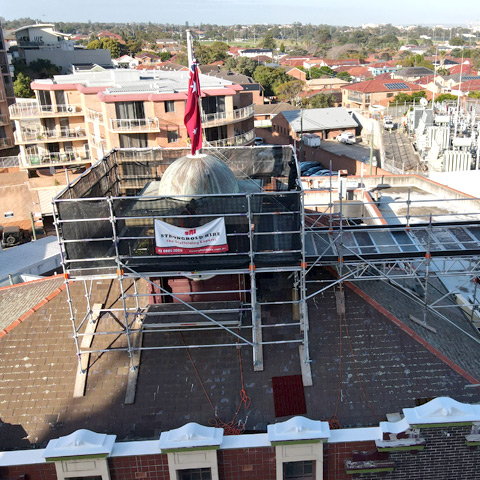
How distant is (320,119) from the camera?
76438 millimetres

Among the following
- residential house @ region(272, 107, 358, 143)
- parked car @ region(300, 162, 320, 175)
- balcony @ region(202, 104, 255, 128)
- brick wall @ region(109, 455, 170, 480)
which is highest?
balcony @ region(202, 104, 255, 128)

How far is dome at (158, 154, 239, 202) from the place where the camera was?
1695 cm

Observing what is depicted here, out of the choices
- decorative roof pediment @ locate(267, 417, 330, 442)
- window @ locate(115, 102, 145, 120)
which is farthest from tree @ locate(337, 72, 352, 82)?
decorative roof pediment @ locate(267, 417, 330, 442)

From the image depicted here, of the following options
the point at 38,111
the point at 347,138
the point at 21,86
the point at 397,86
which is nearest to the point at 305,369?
the point at 38,111

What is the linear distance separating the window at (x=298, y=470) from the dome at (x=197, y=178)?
842 cm

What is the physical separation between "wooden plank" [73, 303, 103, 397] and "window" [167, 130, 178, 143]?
30.7 m

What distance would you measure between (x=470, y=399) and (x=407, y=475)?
3.29 meters

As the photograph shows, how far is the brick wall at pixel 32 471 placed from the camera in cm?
1281

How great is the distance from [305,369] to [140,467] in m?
5.52

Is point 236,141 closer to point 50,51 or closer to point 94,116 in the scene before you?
point 94,116

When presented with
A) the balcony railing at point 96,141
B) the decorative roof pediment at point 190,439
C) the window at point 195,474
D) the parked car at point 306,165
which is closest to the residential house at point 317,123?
the parked car at point 306,165

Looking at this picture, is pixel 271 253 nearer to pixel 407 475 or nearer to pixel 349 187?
pixel 407 475

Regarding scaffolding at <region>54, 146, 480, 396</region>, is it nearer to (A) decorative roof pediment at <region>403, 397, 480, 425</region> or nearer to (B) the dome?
(B) the dome

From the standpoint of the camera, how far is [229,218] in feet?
49.9
